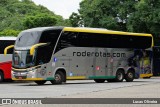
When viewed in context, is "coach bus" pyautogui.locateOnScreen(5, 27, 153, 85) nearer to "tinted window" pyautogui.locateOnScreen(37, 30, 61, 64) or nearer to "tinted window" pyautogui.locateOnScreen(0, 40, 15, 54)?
"tinted window" pyautogui.locateOnScreen(37, 30, 61, 64)

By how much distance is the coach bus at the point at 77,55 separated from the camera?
29.4 metres

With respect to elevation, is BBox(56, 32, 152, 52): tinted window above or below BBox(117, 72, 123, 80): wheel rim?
above

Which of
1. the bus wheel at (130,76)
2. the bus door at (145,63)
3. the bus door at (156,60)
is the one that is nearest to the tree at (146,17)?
the bus door at (156,60)

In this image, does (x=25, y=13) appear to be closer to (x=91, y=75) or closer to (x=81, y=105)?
(x=91, y=75)

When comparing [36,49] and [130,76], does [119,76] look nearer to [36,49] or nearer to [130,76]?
[130,76]

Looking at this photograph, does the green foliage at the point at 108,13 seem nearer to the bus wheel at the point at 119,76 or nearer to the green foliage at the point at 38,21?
the bus wheel at the point at 119,76

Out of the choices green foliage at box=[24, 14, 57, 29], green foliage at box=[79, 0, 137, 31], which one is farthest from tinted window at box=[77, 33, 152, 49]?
green foliage at box=[24, 14, 57, 29]

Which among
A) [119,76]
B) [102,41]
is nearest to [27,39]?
[102,41]

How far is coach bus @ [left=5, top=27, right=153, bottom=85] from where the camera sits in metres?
29.4

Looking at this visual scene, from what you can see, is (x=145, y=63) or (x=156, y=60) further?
(x=156, y=60)

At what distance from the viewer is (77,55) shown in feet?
103

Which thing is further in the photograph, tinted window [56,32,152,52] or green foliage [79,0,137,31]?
green foliage [79,0,137,31]

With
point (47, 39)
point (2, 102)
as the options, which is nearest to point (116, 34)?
point (47, 39)

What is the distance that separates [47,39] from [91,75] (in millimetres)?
4634
